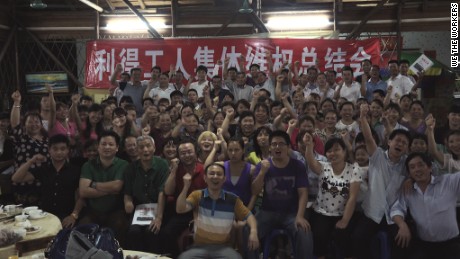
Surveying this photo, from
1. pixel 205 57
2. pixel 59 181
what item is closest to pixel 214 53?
pixel 205 57

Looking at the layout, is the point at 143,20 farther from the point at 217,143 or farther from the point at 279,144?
the point at 279,144

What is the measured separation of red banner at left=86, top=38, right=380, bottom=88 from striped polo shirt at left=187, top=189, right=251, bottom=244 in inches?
217

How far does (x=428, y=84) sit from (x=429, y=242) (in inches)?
324

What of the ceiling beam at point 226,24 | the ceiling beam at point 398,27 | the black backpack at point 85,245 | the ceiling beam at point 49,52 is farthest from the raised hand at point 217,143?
the ceiling beam at point 49,52

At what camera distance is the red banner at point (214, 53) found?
8.80 metres

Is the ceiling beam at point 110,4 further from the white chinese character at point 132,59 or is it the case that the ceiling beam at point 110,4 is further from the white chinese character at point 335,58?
the white chinese character at point 335,58

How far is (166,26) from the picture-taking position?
32.3 ft

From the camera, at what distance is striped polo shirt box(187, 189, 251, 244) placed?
361cm

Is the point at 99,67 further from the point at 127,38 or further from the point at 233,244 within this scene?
the point at 233,244

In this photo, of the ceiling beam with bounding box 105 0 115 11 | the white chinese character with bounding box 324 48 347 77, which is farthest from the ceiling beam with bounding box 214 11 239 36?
the ceiling beam with bounding box 105 0 115 11

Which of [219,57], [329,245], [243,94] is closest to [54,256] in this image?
[329,245]

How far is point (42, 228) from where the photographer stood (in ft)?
11.4

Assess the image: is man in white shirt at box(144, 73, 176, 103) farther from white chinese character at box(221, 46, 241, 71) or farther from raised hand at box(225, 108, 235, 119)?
raised hand at box(225, 108, 235, 119)

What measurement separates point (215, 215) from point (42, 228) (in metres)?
1.37
